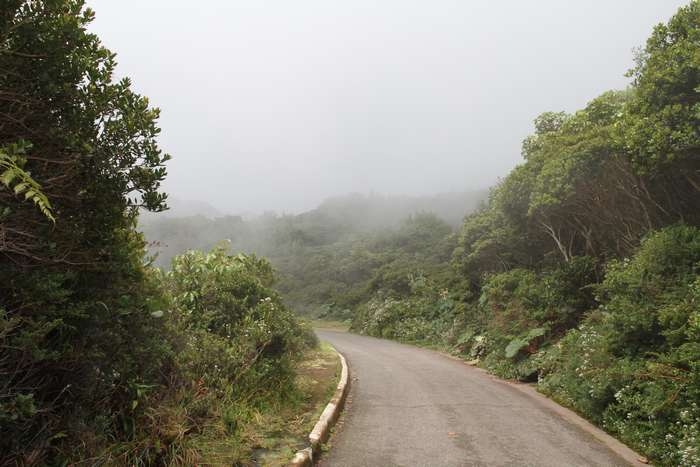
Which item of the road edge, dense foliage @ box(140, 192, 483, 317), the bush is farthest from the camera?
dense foliage @ box(140, 192, 483, 317)

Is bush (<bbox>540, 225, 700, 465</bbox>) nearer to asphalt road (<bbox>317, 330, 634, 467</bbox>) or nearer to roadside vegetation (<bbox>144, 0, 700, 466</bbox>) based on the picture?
roadside vegetation (<bbox>144, 0, 700, 466</bbox>)

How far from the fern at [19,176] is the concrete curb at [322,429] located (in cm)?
390

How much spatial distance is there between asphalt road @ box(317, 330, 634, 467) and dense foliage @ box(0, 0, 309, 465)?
2581 millimetres

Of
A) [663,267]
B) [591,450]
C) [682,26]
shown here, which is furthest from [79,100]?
[682,26]

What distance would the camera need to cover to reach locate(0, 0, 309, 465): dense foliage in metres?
2.90

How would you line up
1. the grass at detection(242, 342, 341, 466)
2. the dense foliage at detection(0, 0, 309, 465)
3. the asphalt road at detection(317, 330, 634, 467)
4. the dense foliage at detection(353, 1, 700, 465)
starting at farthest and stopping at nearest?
the dense foliage at detection(353, 1, 700, 465)
the asphalt road at detection(317, 330, 634, 467)
the grass at detection(242, 342, 341, 466)
the dense foliage at detection(0, 0, 309, 465)

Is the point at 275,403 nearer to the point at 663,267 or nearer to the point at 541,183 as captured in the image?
the point at 663,267

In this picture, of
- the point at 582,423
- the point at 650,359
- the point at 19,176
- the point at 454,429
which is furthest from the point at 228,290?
the point at 650,359

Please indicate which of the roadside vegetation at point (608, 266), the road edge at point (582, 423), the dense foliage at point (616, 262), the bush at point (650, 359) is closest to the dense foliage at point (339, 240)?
the roadside vegetation at point (608, 266)

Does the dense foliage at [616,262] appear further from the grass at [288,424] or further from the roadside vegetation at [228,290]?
the grass at [288,424]

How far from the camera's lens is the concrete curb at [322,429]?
Answer: 5.29 m

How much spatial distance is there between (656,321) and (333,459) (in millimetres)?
5995

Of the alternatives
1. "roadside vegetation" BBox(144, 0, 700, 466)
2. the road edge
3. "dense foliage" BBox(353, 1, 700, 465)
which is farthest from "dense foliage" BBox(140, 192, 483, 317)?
the road edge

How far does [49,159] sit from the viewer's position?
3.11 m
